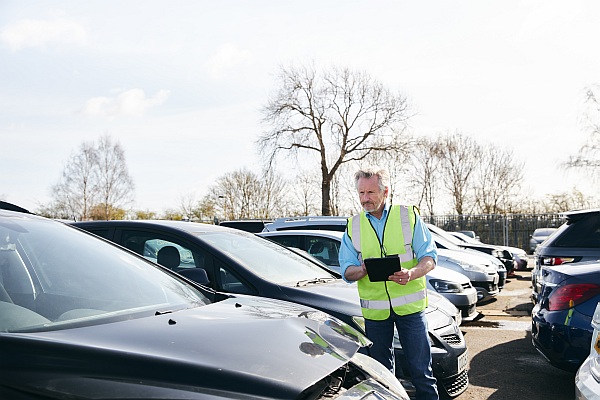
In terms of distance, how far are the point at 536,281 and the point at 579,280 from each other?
118 inches

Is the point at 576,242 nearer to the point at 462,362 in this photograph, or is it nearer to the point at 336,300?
the point at 462,362

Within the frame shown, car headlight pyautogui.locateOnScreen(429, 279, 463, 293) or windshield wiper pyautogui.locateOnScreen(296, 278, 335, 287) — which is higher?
windshield wiper pyautogui.locateOnScreen(296, 278, 335, 287)

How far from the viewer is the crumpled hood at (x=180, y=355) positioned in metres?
1.92

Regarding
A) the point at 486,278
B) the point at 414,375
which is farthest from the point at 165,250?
the point at 486,278

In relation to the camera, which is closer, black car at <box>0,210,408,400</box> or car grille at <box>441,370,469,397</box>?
black car at <box>0,210,408,400</box>

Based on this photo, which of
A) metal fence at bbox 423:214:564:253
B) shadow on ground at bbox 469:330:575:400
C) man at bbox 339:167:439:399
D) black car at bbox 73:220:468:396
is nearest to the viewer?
man at bbox 339:167:439:399

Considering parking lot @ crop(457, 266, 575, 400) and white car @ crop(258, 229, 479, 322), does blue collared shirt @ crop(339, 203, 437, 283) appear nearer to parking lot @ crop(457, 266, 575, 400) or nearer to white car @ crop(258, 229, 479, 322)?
parking lot @ crop(457, 266, 575, 400)

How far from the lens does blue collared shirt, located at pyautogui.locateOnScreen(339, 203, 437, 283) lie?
414 centimetres

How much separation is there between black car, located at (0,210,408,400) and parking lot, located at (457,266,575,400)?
9.69 ft

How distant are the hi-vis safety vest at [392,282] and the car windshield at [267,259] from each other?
1.03 meters

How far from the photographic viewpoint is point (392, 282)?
410cm

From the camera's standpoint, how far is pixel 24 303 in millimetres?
2561

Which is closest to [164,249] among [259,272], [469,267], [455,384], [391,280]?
[259,272]

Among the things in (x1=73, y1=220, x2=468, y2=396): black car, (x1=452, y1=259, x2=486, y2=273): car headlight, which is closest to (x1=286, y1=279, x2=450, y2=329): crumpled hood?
(x1=73, y1=220, x2=468, y2=396): black car
